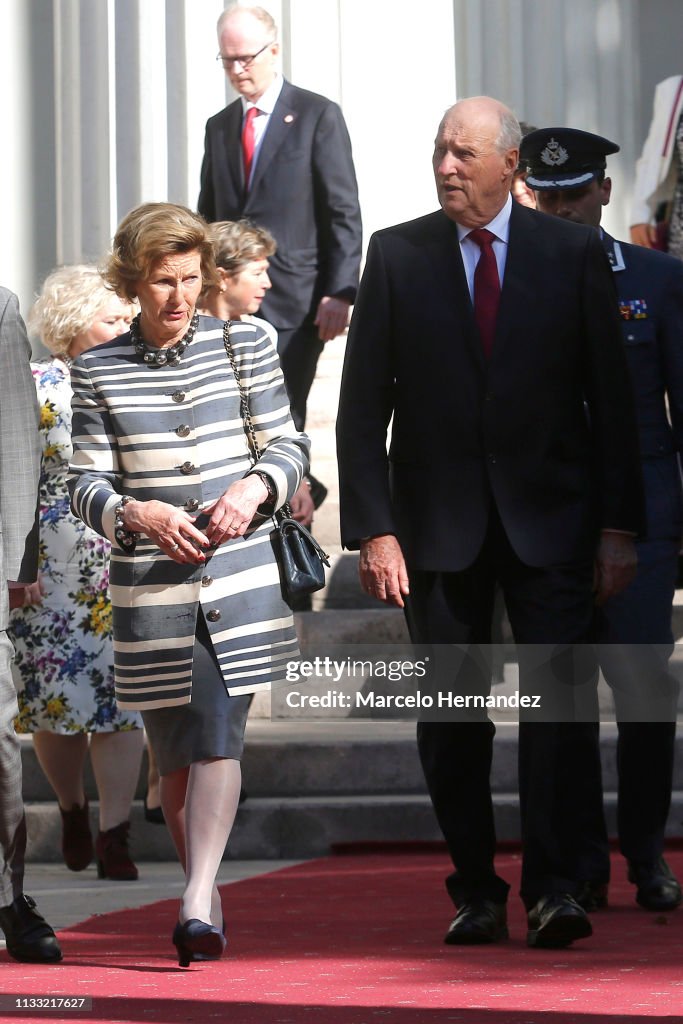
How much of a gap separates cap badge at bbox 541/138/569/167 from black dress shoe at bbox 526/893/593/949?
2.07 metres

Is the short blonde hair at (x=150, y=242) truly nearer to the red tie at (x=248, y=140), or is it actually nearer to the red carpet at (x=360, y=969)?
the red carpet at (x=360, y=969)

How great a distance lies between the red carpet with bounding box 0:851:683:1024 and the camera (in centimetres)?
398

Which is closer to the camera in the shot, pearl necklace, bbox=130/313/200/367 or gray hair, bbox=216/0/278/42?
pearl necklace, bbox=130/313/200/367

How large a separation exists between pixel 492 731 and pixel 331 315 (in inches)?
131

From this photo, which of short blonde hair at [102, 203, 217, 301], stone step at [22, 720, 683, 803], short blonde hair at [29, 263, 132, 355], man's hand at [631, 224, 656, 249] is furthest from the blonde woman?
man's hand at [631, 224, 656, 249]

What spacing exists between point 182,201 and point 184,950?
741cm

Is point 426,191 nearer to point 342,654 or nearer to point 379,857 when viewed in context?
point 342,654

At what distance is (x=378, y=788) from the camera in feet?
23.1

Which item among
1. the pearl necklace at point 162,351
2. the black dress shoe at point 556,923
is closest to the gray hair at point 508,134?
the pearl necklace at point 162,351

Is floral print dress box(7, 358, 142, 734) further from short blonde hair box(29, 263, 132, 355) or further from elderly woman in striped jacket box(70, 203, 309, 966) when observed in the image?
elderly woman in striped jacket box(70, 203, 309, 966)

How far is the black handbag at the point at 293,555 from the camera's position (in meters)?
4.89

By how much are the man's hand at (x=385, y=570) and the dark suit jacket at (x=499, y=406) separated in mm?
34

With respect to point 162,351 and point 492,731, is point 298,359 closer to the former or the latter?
point 162,351

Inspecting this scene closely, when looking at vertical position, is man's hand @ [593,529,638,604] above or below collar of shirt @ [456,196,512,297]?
below
